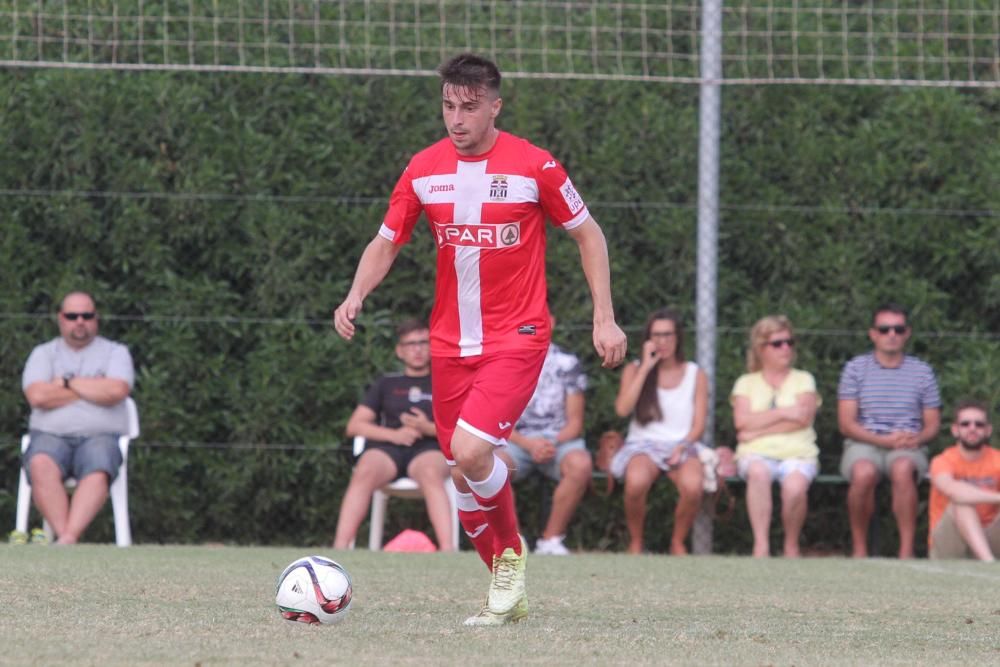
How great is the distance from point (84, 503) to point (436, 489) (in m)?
2.09

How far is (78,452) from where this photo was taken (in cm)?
1031

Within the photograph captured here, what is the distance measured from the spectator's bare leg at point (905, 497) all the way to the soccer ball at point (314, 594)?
236 inches

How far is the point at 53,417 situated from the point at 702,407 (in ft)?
13.2

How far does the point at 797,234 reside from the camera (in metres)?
11.5

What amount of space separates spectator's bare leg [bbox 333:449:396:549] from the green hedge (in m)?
0.80

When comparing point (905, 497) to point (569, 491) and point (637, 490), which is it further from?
point (569, 491)

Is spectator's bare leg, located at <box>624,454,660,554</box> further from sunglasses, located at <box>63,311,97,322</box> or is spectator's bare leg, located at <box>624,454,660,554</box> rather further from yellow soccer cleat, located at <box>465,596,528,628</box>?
yellow soccer cleat, located at <box>465,596,528,628</box>

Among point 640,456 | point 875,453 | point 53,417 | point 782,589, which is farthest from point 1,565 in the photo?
point 875,453

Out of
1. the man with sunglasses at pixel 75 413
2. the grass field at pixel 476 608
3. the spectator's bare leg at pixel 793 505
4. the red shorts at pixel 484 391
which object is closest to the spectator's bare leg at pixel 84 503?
the man with sunglasses at pixel 75 413

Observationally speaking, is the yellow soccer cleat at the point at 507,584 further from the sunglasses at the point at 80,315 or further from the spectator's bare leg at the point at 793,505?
the sunglasses at the point at 80,315

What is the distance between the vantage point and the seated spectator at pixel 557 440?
34.9ft

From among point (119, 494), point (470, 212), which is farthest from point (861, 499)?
point (470, 212)

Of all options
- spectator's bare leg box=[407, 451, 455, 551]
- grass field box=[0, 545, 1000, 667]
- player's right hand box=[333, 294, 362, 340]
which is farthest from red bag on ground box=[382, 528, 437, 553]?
player's right hand box=[333, 294, 362, 340]

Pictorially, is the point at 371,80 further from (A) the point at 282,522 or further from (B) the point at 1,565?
(B) the point at 1,565
